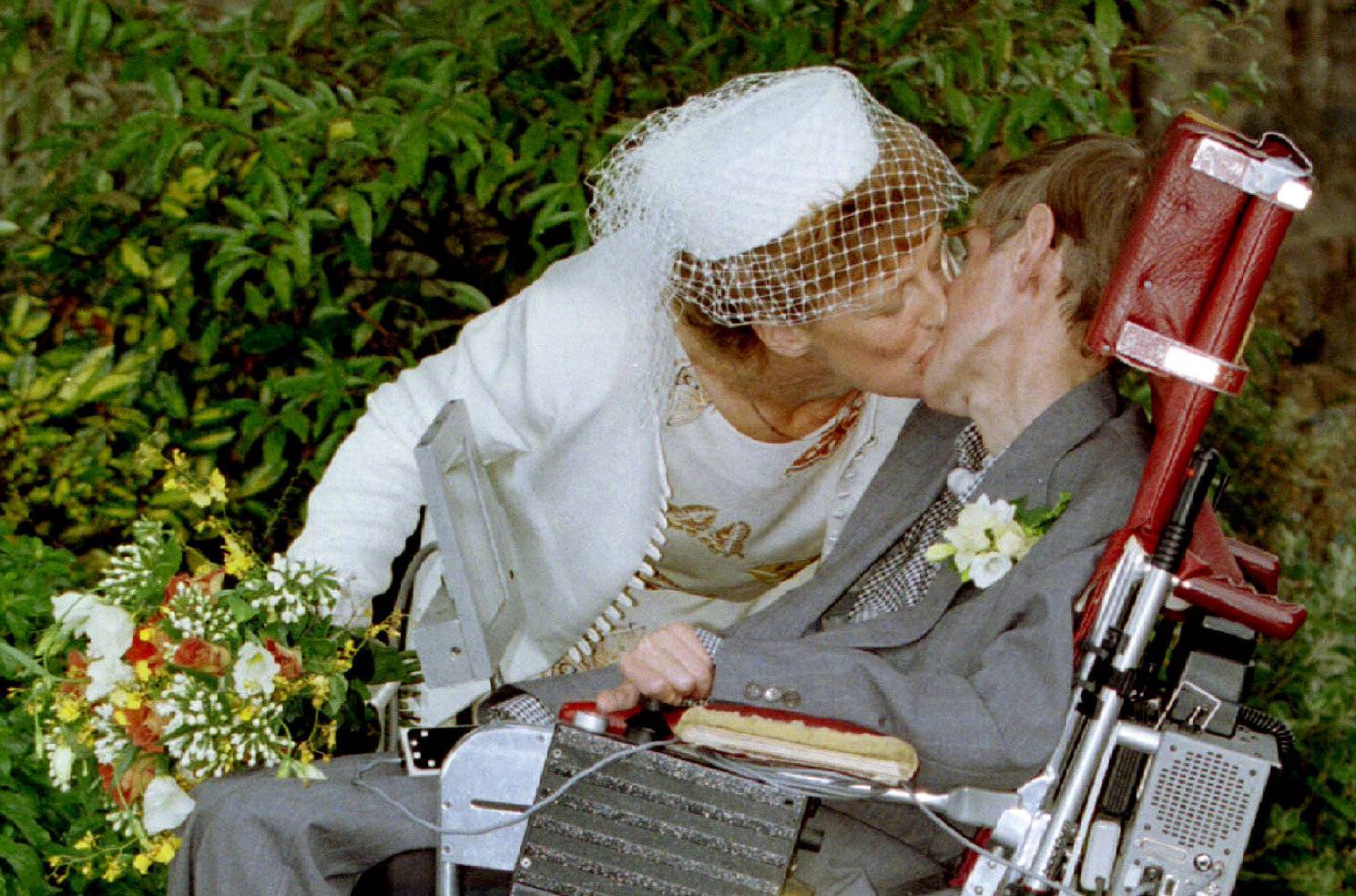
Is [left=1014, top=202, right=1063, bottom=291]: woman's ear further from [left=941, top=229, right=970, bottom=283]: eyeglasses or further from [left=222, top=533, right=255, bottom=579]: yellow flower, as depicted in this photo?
[left=222, top=533, right=255, bottom=579]: yellow flower

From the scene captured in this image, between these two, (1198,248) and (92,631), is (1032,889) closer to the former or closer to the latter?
(1198,248)

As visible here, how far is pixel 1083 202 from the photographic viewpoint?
2.44 meters

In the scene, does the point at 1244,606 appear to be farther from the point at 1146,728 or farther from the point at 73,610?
the point at 73,610

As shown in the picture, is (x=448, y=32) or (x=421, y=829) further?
(x=448, y=32)

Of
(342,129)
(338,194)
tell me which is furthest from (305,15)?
(338,194)

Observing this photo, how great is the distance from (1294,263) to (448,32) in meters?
2.78

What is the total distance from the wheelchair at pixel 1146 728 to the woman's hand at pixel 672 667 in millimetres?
187

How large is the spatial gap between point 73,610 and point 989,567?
1.30m

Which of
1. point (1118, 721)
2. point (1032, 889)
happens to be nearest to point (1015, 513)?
point (1118, 721)

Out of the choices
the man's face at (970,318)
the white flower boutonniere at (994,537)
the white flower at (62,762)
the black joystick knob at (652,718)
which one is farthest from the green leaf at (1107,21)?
the white flower at (62,762)

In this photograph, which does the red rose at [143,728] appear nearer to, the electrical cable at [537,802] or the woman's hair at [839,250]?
the electrical cable at [537,802]

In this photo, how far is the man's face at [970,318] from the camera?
2492 mm

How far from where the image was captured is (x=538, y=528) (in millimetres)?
2977

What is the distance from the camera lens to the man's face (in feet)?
8.18
